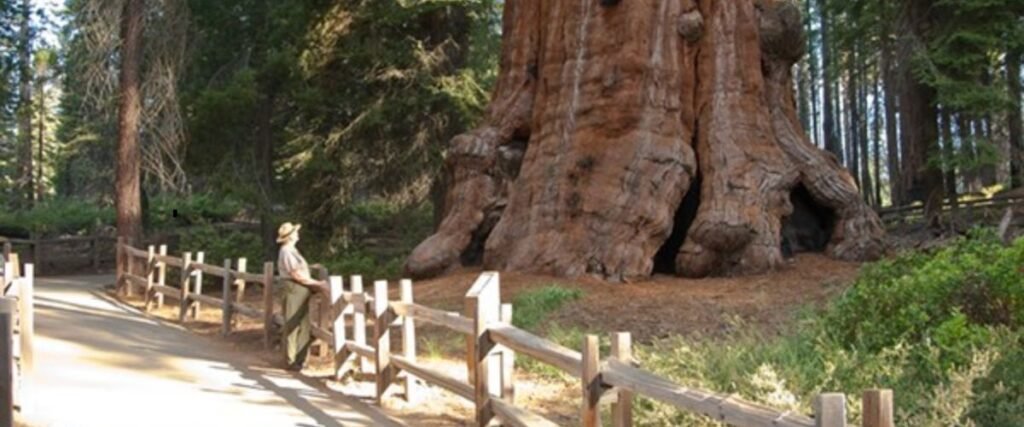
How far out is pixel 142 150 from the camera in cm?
2312

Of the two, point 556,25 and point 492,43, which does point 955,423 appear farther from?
point 492,43

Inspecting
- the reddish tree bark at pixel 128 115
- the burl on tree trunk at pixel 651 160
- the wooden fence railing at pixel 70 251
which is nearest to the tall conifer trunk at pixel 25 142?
the wooden fence railing at pixel 70 251

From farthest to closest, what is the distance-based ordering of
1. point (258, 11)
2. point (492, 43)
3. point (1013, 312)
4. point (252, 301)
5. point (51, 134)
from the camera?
point (51, 134), point (258, 11), point (492, 43), point (252, 301), point (1013, 312)

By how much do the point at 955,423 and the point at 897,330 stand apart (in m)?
2.52

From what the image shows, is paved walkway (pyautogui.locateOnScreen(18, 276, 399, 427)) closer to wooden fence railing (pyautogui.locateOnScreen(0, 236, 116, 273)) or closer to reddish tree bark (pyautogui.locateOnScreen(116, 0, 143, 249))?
reddish tree bark (pyautogui.locateOnScreen(116, 0, 143, 249))

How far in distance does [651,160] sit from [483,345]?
8.49m

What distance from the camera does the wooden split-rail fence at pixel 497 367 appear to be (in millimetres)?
4148

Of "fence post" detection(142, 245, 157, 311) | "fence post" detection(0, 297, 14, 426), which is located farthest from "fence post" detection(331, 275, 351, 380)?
"fence post" detection(142, 245, 157, 311)

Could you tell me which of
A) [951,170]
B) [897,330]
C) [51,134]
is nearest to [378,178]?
[951,170]

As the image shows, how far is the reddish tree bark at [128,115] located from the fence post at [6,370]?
16356mm

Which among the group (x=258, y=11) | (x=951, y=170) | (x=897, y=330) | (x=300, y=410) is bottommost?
(x=300, y=410)

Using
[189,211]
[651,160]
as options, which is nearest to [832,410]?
[651,160]

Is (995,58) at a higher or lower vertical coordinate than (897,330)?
higher

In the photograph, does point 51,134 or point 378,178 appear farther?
point 51,134
